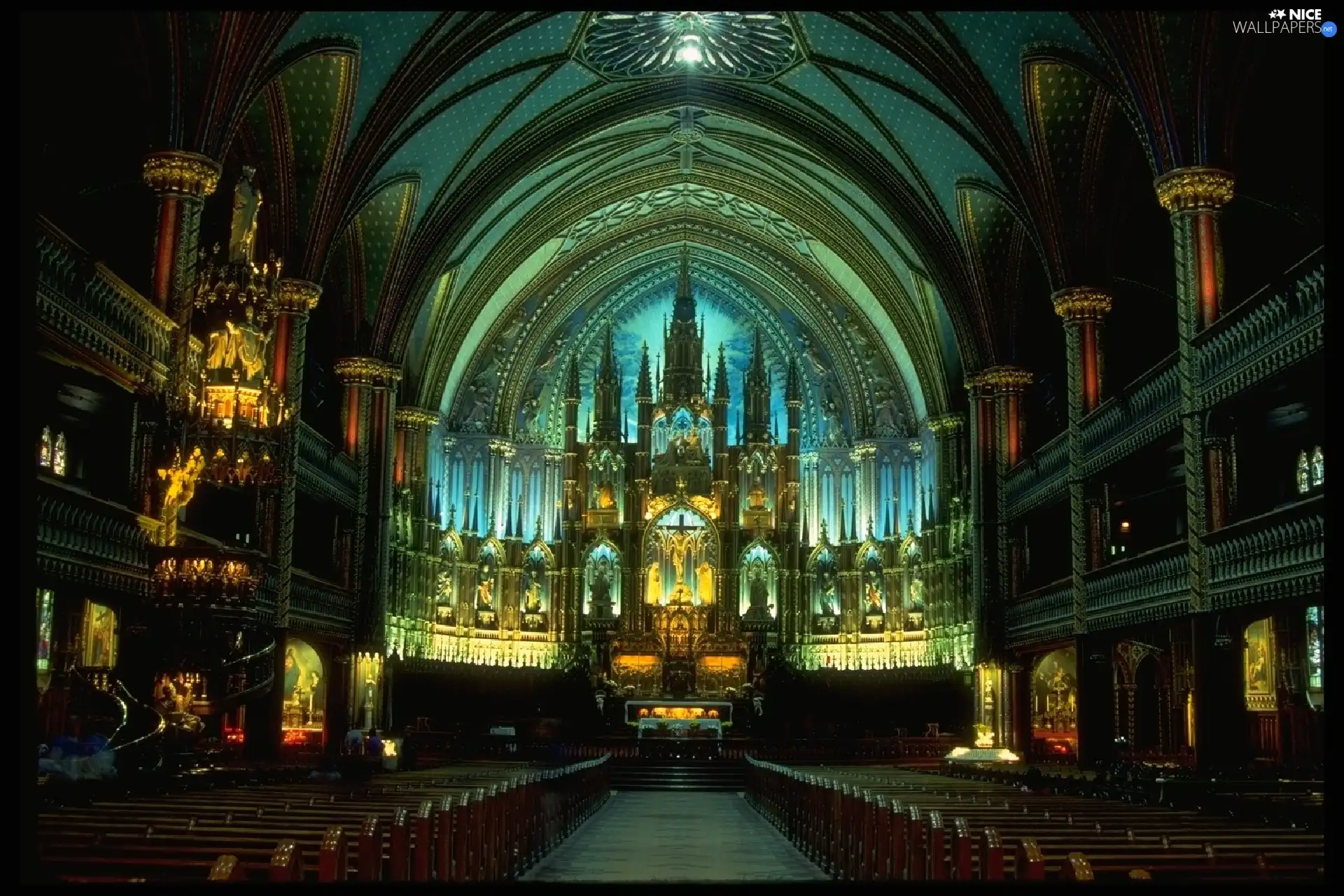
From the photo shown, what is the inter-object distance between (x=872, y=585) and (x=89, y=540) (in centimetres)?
2533

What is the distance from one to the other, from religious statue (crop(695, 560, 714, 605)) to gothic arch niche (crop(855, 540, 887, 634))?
13.6 ft

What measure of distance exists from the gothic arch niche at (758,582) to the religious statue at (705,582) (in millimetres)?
820

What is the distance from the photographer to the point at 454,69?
2575 cm

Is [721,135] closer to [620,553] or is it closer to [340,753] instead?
[620,553]

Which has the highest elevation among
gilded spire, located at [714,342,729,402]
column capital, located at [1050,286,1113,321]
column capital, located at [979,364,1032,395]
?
gilded spire, located at [714,342,729,402]

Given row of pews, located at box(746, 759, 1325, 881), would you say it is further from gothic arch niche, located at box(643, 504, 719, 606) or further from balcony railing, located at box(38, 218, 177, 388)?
gothic arch niche, located at box(643, 504, 719, 606)

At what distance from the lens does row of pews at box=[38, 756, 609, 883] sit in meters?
6.76

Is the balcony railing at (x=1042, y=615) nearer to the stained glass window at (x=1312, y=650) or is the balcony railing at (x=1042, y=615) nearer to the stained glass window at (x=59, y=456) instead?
the stained glass window at (x=1312, y=650)

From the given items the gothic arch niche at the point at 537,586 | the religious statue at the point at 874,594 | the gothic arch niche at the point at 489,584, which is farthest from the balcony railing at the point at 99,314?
the religious statue at the point at 874,594

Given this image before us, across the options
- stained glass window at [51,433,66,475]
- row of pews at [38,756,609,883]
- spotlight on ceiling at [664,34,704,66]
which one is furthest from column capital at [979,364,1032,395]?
stained glass window at [51,433,66,475]

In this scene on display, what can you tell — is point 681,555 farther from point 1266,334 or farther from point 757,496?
point 1266,334

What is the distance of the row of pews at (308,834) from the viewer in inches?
266

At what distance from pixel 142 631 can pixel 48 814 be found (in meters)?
8.31

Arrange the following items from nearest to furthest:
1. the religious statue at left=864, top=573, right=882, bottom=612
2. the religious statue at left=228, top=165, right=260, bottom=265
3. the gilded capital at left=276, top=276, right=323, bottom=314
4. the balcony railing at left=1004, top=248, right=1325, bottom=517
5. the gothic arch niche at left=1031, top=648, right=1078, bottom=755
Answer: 1. the balcony railing at left=1004, top=248, right=1325, bottom=517
2. the religious statue at left=228, top=165, right=260, bottom=265
3. the gilded capital at left=276, top=276, right=323, bottom=314
4. the gothic arch niche at left=1031, top=648, right=1078, bottom=755
5. the religious statue at left=864, top=573, right=882, bottom=612
